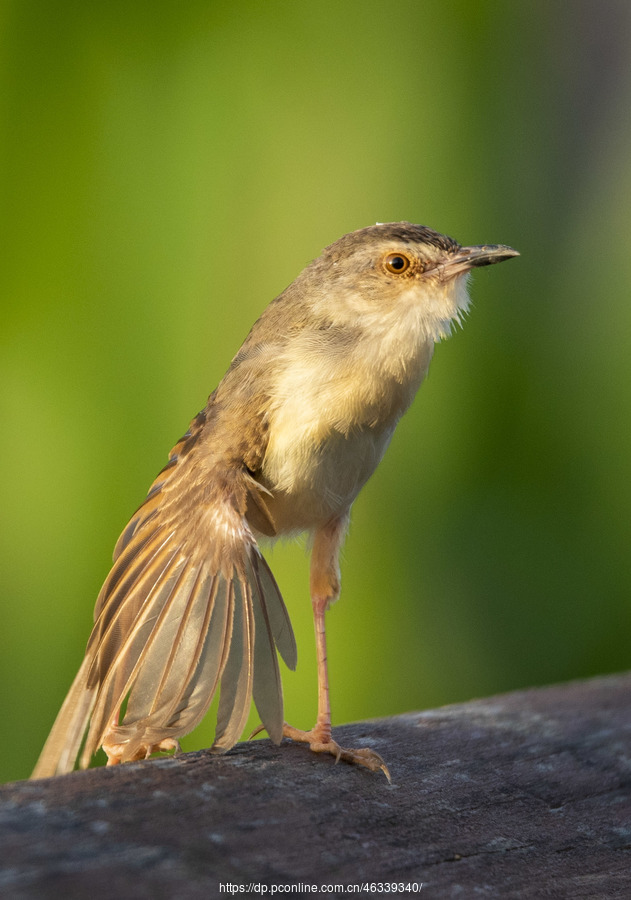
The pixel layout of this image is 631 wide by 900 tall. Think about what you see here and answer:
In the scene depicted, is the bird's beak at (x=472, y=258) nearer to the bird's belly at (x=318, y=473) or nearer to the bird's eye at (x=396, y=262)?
the bird's eye at (x=396, y=262)

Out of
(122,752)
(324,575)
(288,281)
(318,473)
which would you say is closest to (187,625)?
(122,752)

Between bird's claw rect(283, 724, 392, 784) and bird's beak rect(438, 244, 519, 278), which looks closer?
bird's claw rect(283, 724, 392, 784)

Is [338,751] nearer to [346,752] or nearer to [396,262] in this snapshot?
[346,752]

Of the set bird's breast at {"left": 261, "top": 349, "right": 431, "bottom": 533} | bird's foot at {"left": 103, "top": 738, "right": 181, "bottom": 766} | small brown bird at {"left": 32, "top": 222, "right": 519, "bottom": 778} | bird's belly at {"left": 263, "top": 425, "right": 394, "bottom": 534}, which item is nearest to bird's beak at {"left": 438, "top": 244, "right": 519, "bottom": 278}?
small brown bird at {"left": 32, "top": 222, "right": 519, "bottom": 778}

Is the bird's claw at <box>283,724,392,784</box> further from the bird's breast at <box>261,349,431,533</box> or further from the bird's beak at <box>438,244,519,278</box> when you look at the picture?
the bird's beak at <box>438,244,519,278</box>

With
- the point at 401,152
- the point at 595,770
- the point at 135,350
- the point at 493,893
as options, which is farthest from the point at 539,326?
the point at 493,893

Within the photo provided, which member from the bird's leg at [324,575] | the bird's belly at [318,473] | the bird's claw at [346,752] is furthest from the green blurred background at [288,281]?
the bird's claw at [346,752]
